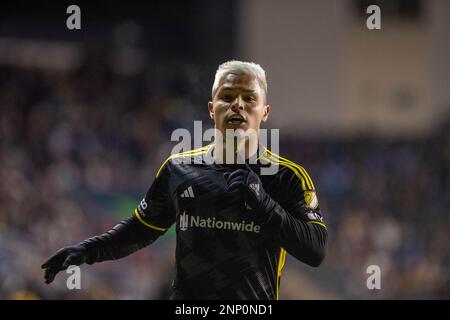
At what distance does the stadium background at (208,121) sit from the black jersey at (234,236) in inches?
118

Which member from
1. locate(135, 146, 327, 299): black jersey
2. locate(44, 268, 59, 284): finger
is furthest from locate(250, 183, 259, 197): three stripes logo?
locate(44, 268, 59, 284): finger

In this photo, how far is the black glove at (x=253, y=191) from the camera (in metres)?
3.40

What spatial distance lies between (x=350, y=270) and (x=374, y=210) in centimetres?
204

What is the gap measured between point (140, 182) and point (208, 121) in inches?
113

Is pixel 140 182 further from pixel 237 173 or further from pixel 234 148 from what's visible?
pixel 237 173

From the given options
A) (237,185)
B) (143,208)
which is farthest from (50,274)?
(237,185)

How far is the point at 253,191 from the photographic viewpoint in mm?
3400

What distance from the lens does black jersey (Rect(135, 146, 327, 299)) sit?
11.9 feet

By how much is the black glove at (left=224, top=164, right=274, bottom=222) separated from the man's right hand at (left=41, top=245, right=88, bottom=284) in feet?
2.86

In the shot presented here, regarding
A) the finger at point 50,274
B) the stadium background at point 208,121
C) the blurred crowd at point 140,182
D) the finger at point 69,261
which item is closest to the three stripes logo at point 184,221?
the finger at point 69,261

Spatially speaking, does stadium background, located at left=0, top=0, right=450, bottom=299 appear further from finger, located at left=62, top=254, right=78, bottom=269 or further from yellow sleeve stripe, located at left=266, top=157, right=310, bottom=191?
yellow sleeve stripe, located at left=266, top=157, right=310, bottom=191

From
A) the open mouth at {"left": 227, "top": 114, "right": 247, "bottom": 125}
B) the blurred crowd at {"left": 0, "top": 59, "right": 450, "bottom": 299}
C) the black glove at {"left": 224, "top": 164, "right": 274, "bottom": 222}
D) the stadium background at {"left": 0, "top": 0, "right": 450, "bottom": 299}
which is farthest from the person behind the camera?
the stadium background at {"left": 0, "top": 0, "right": 450, "bottom": 299}

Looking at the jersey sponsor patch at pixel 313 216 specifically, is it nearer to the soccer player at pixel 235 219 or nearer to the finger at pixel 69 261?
the soccer player at pixel 235 219

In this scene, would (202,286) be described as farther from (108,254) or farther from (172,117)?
(172,117)
